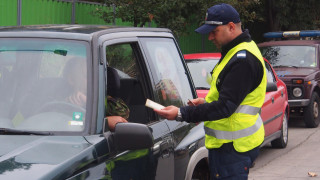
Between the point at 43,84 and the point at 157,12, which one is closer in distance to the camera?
the point at 43,84

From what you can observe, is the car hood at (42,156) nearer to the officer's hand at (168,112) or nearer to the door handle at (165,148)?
the officer's hand at (168,112)

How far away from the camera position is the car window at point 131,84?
456 centimetres

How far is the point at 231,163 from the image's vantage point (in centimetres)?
426

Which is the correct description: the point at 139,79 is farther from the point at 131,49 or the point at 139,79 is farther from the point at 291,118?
the point at 291,118

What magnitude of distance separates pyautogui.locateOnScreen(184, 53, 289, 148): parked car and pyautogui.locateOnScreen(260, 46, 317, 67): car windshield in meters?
3.23

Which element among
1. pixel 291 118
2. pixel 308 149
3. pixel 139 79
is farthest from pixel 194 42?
pixel 139 79

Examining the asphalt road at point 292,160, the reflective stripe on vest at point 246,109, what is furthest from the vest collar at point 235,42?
the asphalt road at point 292,160

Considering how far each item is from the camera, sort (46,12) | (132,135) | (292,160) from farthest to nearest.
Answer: (46,12) → (292,160) → (132,135)

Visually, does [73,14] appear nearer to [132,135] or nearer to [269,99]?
[269,99]

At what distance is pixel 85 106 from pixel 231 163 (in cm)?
107

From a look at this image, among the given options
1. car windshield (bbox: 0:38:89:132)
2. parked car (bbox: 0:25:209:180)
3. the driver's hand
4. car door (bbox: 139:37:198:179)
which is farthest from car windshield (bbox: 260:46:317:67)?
the driver's hand

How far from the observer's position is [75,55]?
13.1ft

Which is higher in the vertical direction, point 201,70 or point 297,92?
point 201,70

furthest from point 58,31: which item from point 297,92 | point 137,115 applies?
point 297,92
